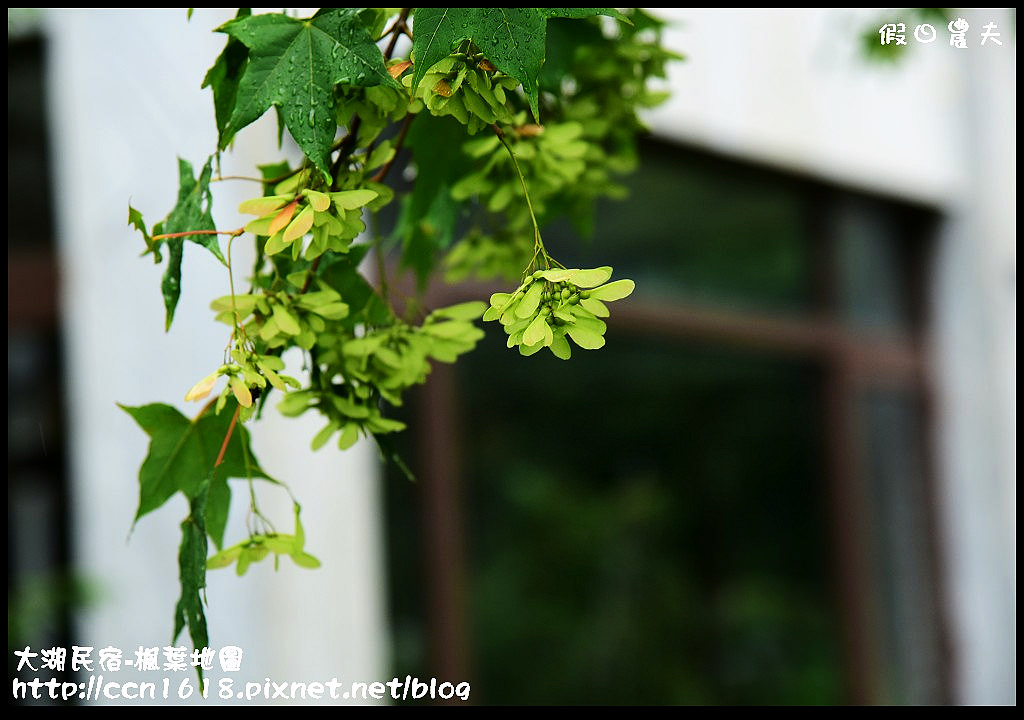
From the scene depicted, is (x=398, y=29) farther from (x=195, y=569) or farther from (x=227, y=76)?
(x=195, y=569)

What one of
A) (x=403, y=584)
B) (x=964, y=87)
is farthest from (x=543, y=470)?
(x=964, y=87)

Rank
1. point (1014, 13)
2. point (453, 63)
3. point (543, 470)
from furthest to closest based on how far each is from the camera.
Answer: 1. point (543, 470)
2. point (1014, 13)
3. point (453, 63)

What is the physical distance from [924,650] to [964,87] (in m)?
2.22

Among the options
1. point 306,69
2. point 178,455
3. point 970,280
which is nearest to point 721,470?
point 970,280

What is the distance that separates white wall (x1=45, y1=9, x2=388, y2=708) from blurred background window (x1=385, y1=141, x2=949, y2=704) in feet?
3.66

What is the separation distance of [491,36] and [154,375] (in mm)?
2121

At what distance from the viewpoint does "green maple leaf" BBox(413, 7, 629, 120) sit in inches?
27.7

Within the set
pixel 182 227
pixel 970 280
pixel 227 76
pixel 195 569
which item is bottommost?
pixel 195 569

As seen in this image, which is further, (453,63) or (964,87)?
(964,87)

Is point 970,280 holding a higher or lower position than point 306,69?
higher

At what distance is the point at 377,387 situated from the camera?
81 cm

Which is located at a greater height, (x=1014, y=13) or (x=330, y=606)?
(x=1014, y=13)

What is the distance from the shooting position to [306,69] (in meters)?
0.74

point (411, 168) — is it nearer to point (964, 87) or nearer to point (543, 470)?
point (543, 470)
